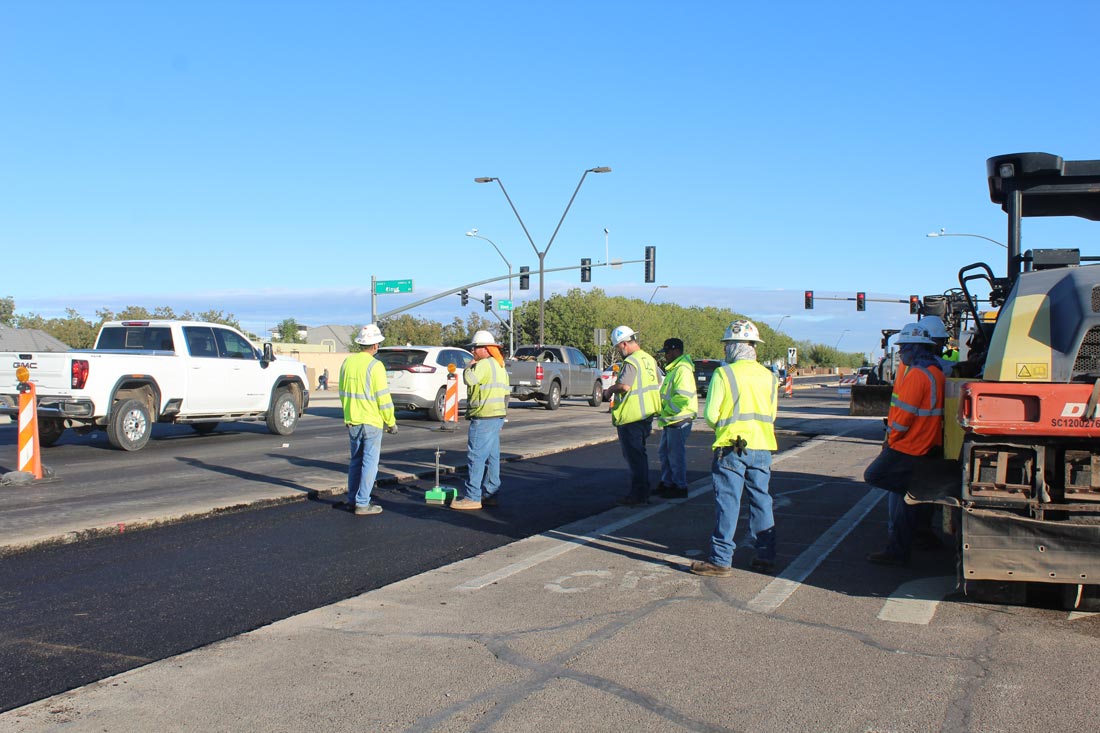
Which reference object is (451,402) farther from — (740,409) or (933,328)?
(933,328)

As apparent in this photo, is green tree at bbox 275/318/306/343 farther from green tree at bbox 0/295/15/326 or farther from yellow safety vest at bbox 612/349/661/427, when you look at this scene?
yellow safety vest at bbox 612/349/661/427

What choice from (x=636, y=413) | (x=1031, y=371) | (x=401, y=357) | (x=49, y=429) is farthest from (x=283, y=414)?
(x=1031, y=371)

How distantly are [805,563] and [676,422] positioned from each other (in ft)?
11.4

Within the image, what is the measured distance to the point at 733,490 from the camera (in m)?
6.74

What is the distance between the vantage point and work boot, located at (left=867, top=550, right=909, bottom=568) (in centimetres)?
720

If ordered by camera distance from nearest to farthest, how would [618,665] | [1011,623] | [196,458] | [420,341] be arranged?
[618,665] < [1011,623] < [196,458] < [420,341]

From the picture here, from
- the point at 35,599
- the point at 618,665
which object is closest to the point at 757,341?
the point at 618,665

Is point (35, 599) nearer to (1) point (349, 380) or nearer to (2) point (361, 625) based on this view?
(2) point (361, 625)

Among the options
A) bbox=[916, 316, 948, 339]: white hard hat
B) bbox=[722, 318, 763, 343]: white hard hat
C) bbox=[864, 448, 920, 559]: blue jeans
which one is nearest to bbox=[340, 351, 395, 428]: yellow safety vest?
bbox=[722, 318, 763, 343]: white hard hat

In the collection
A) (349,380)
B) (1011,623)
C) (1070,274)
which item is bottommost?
(1011,623)

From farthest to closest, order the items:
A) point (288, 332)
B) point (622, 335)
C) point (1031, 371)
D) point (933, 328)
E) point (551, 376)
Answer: point (288, 332) → point (551, 376) → point (622, 335) → point (933, 328) → point (1031, 371)

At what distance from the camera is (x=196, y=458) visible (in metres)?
13.6

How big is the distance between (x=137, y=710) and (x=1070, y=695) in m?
4.14

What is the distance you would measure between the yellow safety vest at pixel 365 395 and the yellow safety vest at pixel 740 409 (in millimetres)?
3620
